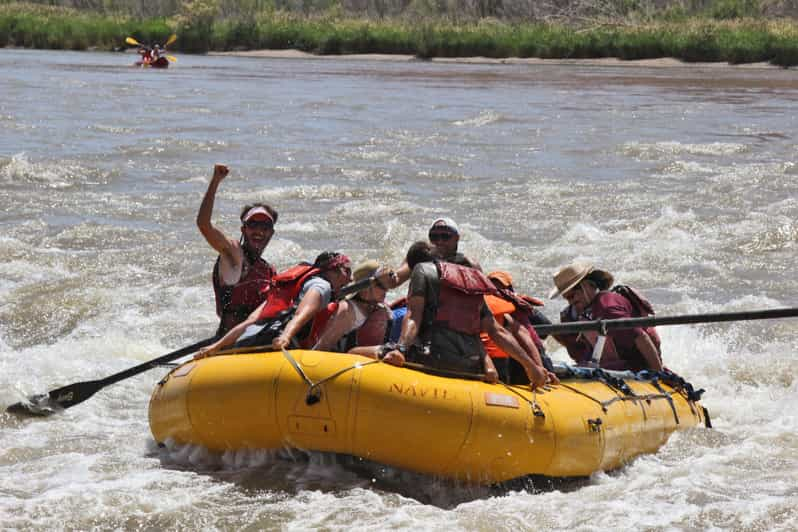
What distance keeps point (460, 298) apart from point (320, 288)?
32.2 inches

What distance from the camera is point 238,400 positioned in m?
6.91

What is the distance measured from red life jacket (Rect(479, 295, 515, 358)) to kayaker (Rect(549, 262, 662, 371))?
0.68 meters

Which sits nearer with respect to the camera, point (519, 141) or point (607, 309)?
point (607, 309)

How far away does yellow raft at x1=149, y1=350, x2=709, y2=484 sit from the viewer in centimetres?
669

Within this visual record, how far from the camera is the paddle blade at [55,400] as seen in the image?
863 cm

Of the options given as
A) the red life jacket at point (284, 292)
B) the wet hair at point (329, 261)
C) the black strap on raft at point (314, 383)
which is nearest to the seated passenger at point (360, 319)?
the wet hair at point (329, 261)

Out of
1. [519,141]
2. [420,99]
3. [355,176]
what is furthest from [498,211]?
[420,99]

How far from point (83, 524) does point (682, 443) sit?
350cm

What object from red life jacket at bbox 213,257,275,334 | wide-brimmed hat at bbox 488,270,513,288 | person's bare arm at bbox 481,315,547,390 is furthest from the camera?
red life jacket at bbox 213,257,275,334

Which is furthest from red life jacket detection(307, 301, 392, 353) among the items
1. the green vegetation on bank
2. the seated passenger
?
the green vegetation on bank

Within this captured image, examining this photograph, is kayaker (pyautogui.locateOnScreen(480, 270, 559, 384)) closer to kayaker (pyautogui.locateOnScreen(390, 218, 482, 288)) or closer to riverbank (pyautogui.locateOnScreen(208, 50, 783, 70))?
kayaker (pyautogui.locateOnScreen(390, 218, 482, 288))

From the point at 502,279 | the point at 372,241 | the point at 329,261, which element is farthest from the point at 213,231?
the point at 372,241

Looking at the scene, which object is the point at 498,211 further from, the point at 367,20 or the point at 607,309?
the point at 367,20

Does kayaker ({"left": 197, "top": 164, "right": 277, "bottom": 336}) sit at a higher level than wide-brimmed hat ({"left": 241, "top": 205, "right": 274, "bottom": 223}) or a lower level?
lower
